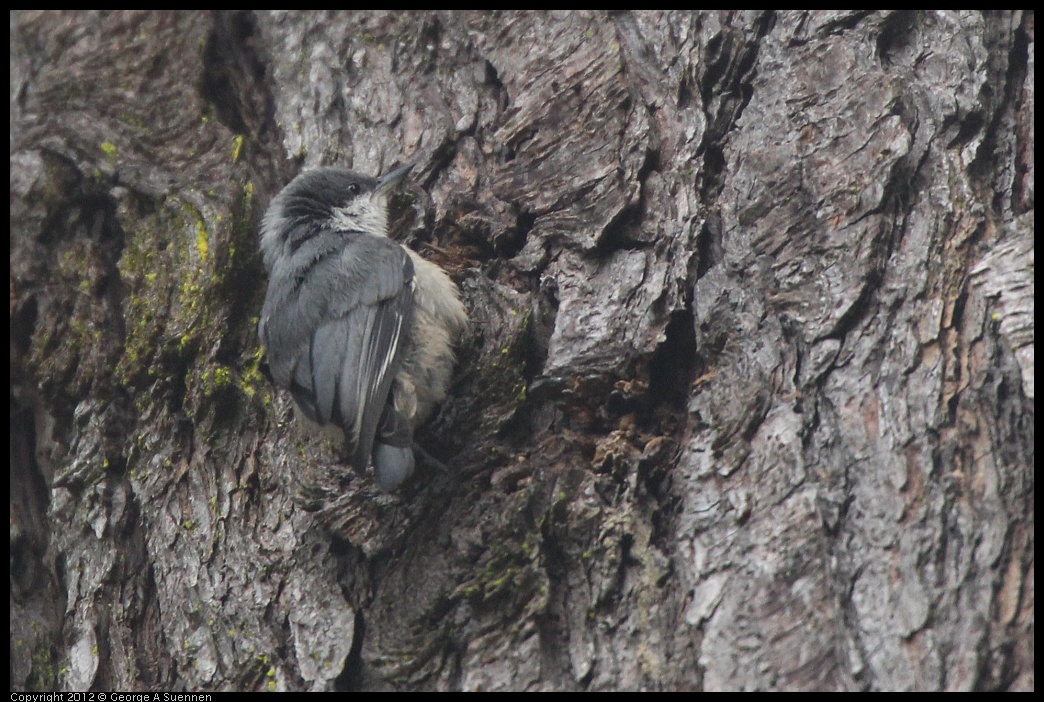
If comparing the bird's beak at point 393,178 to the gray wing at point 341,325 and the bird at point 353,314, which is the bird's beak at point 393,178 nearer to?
the bird at point 353,314

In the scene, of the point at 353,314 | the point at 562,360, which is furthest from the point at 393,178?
the point at 562,360

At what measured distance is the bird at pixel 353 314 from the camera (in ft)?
10.3

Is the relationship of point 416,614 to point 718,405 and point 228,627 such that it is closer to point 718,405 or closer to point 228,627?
point 228,627

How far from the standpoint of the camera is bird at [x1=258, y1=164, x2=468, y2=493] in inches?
124

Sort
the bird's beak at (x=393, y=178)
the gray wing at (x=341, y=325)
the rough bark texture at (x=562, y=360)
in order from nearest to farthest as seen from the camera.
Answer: the rough bark texture at (x=562, y=360) → the gray wing at (x=341, y=325) → the bird's beak at (x=393, y=178)

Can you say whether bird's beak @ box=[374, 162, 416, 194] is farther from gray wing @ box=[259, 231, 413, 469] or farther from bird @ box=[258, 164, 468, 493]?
gray wing @ box=[259, 231, 413, 469]

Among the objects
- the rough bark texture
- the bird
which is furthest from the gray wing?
the rough bark texture

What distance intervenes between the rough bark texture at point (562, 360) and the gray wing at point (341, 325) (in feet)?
0.41

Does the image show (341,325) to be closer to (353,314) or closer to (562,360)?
(353,314)

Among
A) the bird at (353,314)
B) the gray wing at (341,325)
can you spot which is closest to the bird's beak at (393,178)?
the bird at (353,314)

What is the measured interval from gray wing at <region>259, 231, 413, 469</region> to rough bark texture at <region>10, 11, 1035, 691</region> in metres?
0.13

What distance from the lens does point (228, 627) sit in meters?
2.86

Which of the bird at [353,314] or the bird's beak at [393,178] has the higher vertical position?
the bird's beak at [393,178]
